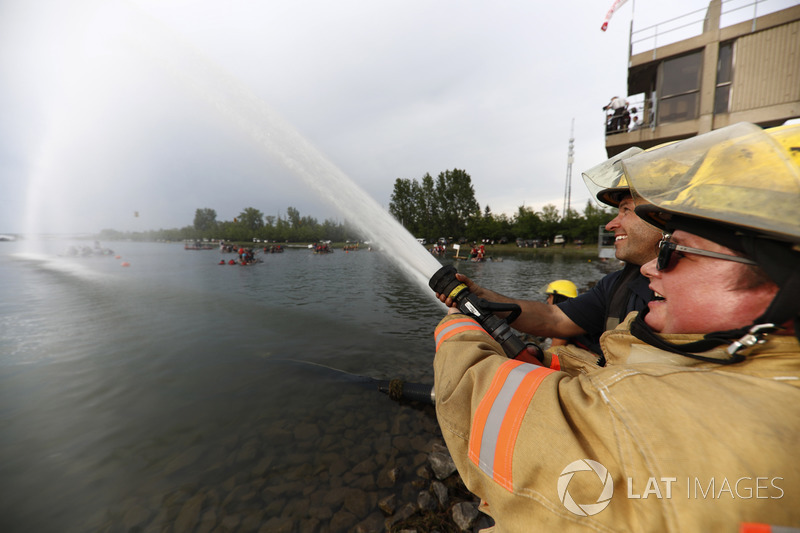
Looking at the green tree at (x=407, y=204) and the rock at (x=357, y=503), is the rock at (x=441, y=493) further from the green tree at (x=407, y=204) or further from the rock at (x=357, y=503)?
the green tree at (x=407, y=204)

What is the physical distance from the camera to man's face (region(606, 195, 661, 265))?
3.02 metres

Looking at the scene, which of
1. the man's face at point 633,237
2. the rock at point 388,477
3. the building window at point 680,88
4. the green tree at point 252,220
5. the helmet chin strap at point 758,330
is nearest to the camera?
the helmet chin strap at point 758,330

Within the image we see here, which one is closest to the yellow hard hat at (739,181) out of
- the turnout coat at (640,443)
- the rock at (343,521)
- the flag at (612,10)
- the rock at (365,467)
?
the turnout coat at (640,443)

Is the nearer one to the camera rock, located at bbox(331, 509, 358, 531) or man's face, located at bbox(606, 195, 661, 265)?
man's face, located at bbox(606, 195, 661, 265)

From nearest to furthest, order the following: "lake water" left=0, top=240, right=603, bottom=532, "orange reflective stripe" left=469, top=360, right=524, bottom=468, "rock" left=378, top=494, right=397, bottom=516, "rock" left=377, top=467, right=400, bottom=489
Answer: "orange reflective stripe" left=469, top=360, right=524, bottom=468
"rock" left=378, top=494, right=397, bottom=516
"lake water" left=0, top=240, right=603, bottom=532
"rock" left=377, top=467, right=400, bottom=489

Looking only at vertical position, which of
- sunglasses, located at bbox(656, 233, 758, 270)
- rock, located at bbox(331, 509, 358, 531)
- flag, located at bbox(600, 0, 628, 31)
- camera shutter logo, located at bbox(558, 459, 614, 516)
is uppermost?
flag, located at bbox(600, 0, 628, 31)

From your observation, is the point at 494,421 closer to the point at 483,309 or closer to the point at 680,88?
the point at 483,309

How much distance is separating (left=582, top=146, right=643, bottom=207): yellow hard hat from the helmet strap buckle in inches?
106

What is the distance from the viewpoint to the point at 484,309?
92.3 inches

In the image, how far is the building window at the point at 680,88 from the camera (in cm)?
1518

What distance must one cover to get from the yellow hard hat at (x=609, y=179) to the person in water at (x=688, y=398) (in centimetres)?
227

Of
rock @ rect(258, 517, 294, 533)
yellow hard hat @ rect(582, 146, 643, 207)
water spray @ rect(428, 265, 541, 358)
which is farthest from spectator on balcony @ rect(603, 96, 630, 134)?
rock @ rect(258, 517, 294, 533)

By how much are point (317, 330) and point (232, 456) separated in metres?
6.84

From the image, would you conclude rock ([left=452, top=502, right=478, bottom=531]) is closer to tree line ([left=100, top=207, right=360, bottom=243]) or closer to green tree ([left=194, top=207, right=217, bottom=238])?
tree line ([left=100, top=207, right=360, bottom=243])
